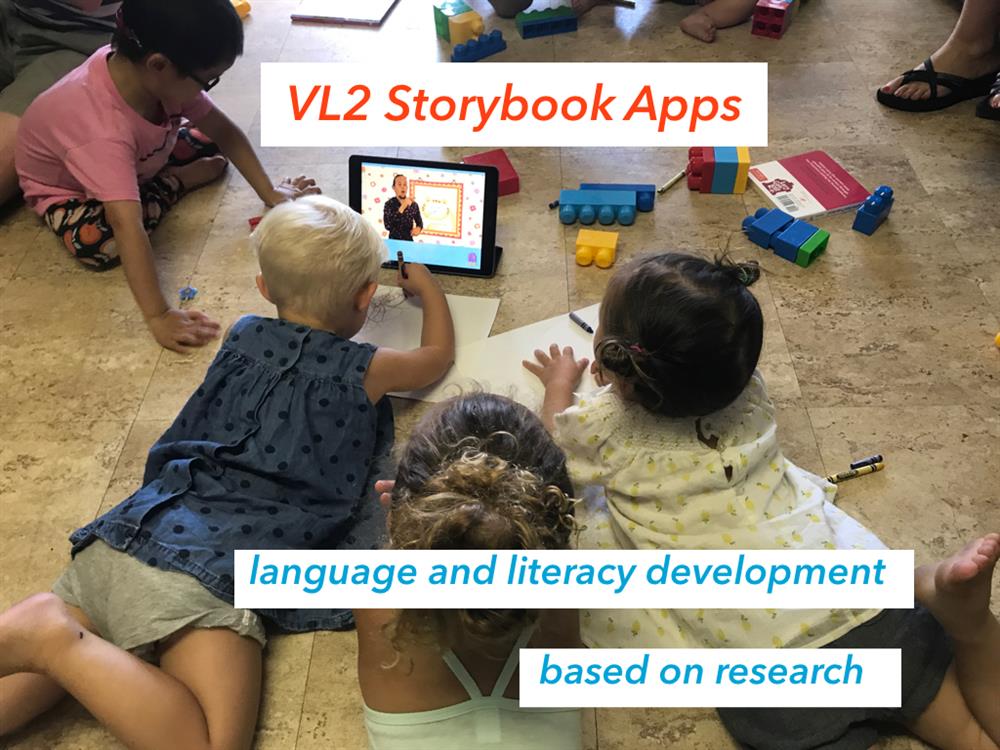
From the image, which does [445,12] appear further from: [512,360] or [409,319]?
[512,360]

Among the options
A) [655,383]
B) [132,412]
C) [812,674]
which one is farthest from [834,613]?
[132,412]

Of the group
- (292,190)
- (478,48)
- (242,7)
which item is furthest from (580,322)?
(242,7)

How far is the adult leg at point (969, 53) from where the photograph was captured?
1.76 metres

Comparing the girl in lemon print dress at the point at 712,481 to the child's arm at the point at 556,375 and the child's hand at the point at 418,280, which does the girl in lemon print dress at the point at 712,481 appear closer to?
the child's arm at the point at 556,375

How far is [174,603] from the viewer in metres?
0.92

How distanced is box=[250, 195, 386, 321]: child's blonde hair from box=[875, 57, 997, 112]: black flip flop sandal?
1.27 metres

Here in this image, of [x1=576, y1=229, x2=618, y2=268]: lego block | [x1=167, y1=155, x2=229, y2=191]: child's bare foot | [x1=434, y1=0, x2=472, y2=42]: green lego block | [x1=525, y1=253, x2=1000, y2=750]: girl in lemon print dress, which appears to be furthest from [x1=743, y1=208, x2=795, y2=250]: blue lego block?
[x1=167, y1=155, x2=229, y2=191]: child's bare foot

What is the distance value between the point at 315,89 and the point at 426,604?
1.39 m

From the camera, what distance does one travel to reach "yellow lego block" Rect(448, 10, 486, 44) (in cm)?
196

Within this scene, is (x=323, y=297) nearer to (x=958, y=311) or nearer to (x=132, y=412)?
(x=132, y=412)

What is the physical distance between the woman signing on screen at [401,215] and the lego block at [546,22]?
884mm

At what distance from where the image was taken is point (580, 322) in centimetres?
133

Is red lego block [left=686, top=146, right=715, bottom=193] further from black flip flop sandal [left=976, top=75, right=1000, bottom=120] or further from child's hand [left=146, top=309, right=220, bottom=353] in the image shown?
child's hand [left=146, top=309, right=220, bottom=353]

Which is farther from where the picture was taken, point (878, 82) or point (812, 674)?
point (878, 82)
